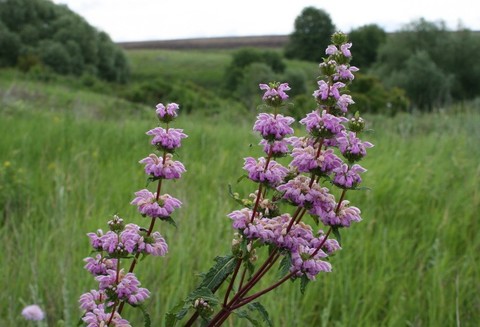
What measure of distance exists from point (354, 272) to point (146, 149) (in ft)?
8.76

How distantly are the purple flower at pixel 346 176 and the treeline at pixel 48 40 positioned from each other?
46362 millimetres

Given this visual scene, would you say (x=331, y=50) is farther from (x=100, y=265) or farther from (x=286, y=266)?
(x=100, y=265)

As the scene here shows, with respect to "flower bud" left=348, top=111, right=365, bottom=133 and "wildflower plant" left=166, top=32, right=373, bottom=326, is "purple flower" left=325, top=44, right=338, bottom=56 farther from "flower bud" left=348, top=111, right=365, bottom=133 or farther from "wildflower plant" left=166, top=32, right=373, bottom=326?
"flower bud" left=348, top=111, right=365, bottom=133

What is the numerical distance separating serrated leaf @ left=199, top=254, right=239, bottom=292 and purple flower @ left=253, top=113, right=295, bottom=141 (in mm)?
247

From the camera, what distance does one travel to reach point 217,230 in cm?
313

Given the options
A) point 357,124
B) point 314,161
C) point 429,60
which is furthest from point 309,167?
point 429,60

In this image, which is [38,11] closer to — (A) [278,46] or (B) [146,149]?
(A) [278,46]

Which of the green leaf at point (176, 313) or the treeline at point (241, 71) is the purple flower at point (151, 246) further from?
the treeline at point (241, 71)

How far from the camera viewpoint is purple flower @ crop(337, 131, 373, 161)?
98cm

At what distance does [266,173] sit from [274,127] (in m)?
0.08

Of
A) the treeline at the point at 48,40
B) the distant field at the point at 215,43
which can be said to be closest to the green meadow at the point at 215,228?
the treeline at the point at 48,40

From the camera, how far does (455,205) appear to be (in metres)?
3.60

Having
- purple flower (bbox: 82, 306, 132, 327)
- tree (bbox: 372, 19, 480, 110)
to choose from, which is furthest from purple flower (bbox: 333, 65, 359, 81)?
tree (bbox: 372, 19, 480, 110)

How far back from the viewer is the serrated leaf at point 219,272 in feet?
3.32
